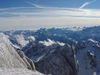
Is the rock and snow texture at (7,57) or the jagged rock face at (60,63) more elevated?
the rock and snow texture at (7,57)

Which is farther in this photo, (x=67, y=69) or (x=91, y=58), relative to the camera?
(x=91, y=58)

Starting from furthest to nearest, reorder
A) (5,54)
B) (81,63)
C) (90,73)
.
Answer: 1. (81,63)
2. (90,73)
3. (5,54)

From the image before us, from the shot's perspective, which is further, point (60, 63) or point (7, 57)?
point (60, 63)

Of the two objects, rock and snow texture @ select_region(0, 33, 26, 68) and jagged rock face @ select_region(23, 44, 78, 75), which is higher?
rock and snow texture @ select_region(0, 33, 26, 68)

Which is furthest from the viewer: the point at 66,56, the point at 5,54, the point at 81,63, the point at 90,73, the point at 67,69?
the point at 81,63

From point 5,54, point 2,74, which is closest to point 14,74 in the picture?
point 2,74

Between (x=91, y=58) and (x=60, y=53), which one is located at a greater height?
(x=60, y=53)

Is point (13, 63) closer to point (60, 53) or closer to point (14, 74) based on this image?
point (14, 74)

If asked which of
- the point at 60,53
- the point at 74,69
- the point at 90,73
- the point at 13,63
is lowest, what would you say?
the point at 90,73

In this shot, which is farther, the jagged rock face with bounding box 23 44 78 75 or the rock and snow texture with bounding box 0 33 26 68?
the jagged rock face with bounding box 23 44 78 75

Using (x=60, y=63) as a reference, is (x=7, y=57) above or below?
above

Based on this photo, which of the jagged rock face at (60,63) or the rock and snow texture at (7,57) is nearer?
the rock and snow texture at (7,57)
